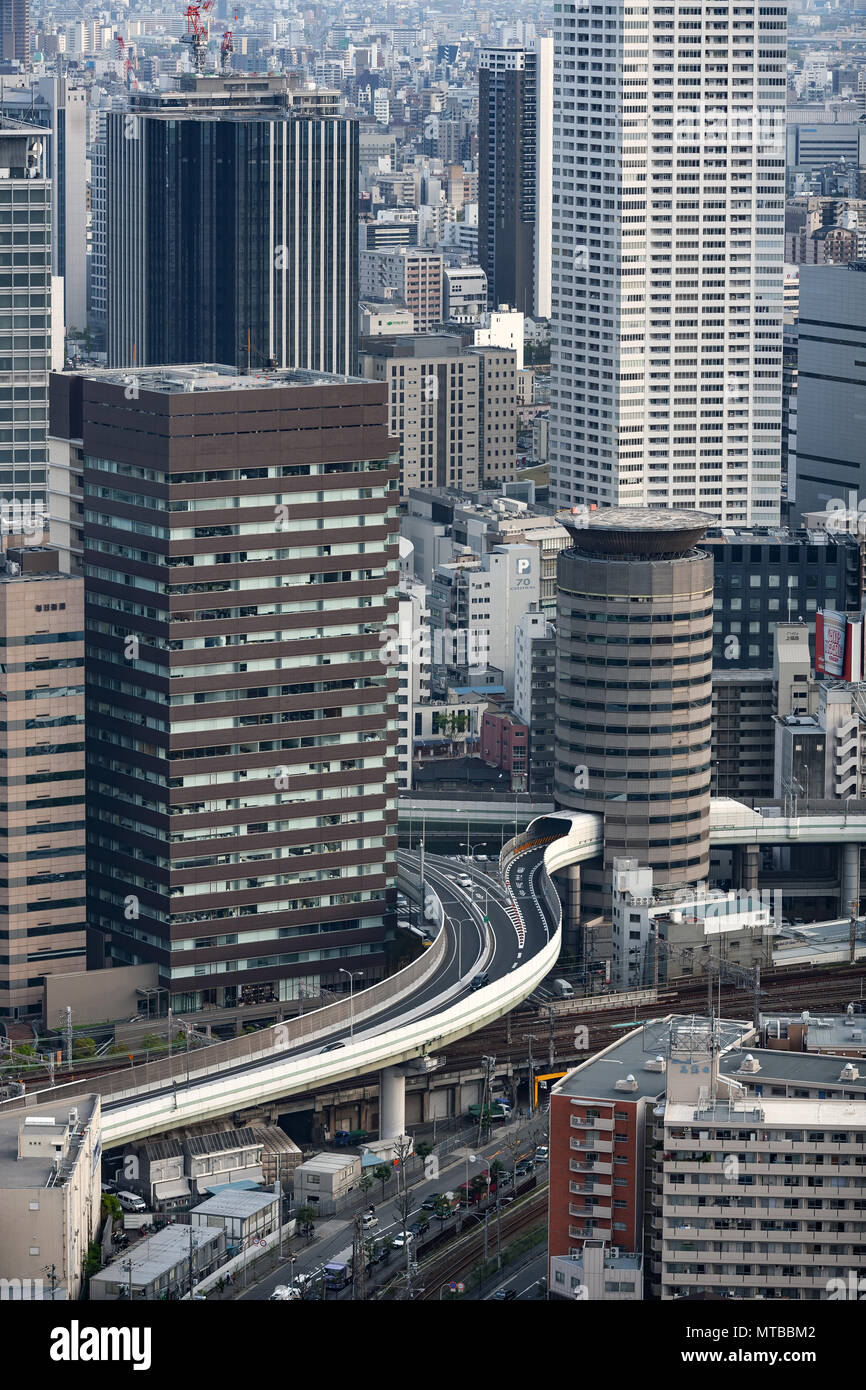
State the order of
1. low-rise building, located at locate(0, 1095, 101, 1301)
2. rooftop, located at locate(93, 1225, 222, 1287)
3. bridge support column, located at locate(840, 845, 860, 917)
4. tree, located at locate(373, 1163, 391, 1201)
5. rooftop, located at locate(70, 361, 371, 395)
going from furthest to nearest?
bridge support column, located at locate(840, 845, 860, 917) < rooftop, located at locate(70, 361, 371, 395) < tree, located at locate(373, 1163, 391, 1201) < rooftop, located at locate(93, 1225, 222, 1287) < low-rise building, located at locate(0, 1095, 101, 1301)

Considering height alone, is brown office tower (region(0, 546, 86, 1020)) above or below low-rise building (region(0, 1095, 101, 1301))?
above

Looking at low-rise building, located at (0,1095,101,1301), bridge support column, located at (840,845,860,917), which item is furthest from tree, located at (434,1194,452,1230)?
bridge support column, located at (840,845,860,917)

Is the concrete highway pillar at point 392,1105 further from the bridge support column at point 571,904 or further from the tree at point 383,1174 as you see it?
the bridge support column at point 571,904

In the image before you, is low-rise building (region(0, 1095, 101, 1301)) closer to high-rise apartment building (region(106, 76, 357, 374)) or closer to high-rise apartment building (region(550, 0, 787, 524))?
high-rise apartment building (region(550, 0, 787, 524))

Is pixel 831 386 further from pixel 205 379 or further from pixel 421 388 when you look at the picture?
pixel 205 379

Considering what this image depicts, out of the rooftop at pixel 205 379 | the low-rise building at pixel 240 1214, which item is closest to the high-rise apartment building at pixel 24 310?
the rooftop at pixel 205 379
